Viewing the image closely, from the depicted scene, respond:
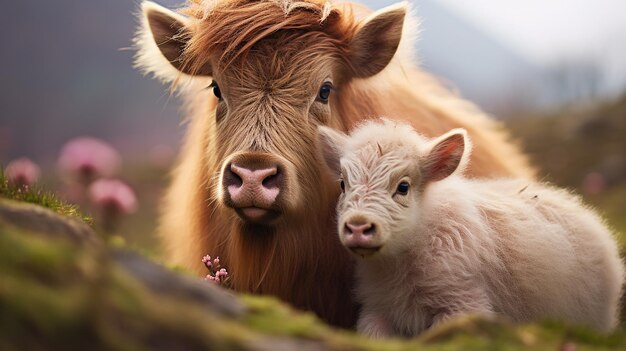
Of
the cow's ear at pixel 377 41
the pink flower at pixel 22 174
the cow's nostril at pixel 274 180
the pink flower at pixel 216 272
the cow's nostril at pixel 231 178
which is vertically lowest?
the pink flower at pixel 216 272

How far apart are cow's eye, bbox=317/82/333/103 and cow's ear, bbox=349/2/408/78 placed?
1.55 ft

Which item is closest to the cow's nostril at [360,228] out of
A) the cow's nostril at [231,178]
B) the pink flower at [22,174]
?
the cow's nostril at [231,178]

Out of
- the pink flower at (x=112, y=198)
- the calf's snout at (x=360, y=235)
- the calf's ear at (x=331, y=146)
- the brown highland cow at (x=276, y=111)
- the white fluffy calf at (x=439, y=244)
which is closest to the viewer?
the pink flower at (x=112, y=198)

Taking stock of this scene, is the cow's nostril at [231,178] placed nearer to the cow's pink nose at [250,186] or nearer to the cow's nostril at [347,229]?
the cow's pink nose at [250,186]

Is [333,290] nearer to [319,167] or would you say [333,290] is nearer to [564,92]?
[319,167]

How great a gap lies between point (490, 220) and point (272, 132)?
6.90 feet

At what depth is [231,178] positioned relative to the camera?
6.34 meters

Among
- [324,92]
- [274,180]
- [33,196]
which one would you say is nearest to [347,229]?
[274,180]

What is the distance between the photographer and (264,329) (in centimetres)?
388

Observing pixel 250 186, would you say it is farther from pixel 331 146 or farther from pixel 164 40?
pixel 164 40

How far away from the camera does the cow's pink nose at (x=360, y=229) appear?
216 inches

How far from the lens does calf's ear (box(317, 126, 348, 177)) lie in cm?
664

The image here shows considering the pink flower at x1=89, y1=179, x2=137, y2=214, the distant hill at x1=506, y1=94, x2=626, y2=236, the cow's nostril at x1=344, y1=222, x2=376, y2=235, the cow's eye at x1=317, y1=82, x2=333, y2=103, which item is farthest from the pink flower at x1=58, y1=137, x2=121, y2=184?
the distant hill at x1=506, y1=94, x2=626, y2=236

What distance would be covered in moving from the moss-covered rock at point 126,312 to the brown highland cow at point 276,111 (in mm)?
2250
